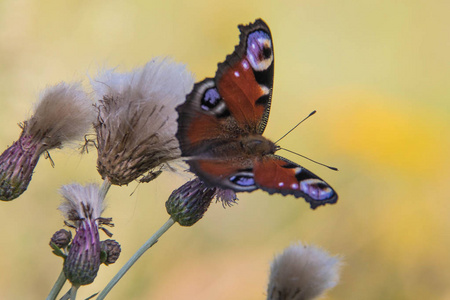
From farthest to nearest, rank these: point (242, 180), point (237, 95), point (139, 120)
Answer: point (237, 95)
point (139, 120)
point (242, 180)

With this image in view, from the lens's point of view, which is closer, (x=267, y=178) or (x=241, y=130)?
(x=267, y=178)

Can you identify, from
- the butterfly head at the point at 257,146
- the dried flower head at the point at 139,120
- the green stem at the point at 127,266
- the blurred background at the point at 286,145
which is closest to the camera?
the green stem at the point at 127,266

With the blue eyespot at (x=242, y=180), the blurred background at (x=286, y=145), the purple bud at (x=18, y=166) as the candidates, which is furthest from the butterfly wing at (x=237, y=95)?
the blurred background at (x=286, y=145)

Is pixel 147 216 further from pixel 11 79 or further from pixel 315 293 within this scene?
pixel 315 293

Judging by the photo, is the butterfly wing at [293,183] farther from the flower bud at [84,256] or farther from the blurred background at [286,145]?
the blurred background at [286,145]

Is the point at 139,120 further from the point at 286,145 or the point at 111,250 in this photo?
the point at 286,145

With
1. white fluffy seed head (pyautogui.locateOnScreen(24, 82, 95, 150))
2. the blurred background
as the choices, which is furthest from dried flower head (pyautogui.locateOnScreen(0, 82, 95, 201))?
the blurred background

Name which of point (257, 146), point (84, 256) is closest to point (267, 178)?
point (257, 146)
